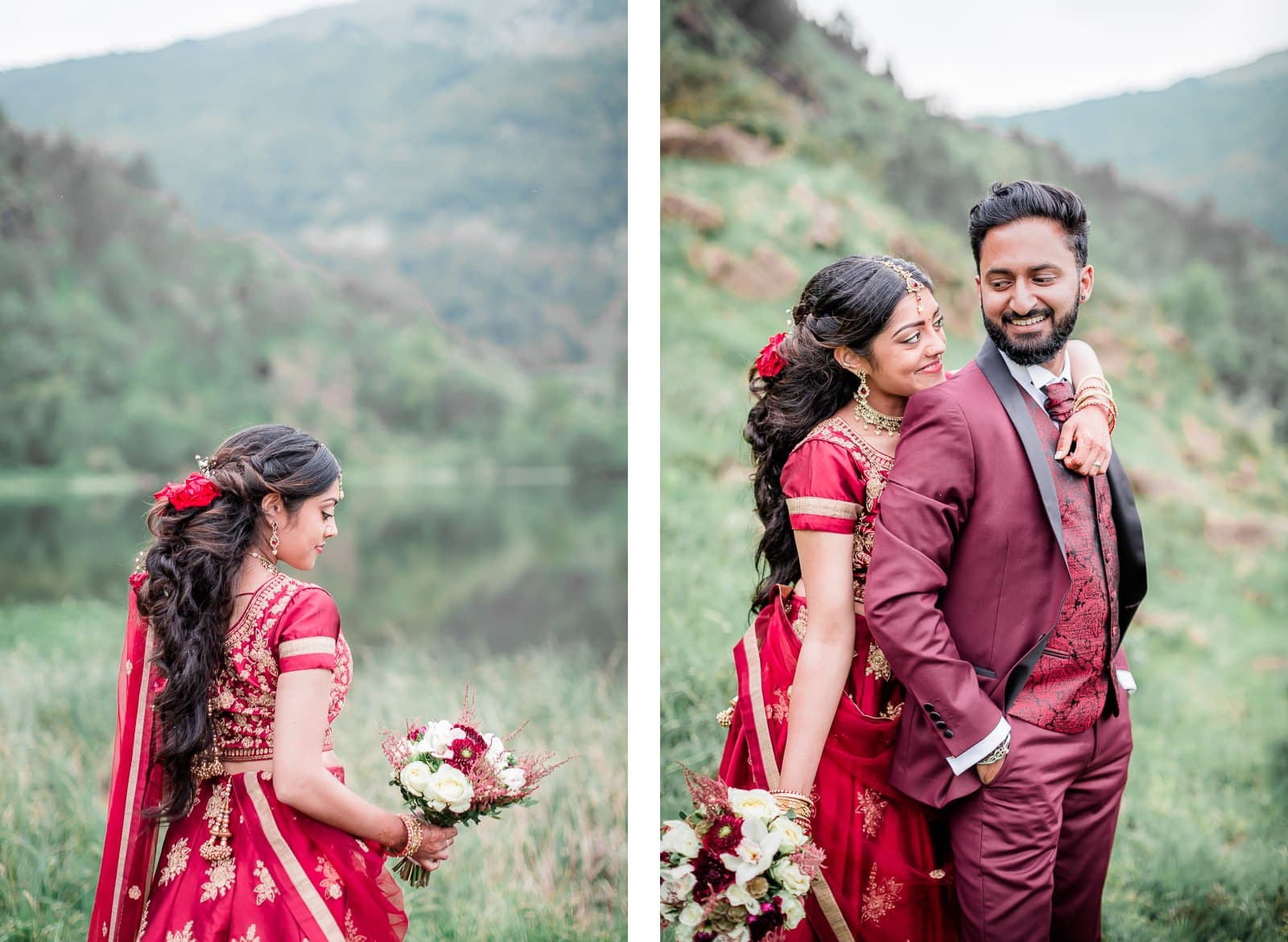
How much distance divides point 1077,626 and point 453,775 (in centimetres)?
134

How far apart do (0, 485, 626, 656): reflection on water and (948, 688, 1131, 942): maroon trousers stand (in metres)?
3.91

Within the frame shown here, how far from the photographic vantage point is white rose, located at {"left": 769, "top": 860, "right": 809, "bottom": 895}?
2068 millimetres

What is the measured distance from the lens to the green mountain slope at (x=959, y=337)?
491cm

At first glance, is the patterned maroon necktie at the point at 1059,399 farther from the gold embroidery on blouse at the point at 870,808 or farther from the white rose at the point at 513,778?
the white rose at the point at 513,778

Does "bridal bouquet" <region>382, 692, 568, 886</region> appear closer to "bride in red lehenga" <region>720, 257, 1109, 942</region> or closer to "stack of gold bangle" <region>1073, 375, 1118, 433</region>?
"bride in red lehenga" <region>720, 257, 1109, 942</region>

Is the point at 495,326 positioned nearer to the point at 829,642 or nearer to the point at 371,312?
the point at 371,312

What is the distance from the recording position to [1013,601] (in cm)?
210

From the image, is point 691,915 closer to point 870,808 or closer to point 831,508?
point 870,808

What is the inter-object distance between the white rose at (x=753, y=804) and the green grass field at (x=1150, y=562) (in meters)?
1.82

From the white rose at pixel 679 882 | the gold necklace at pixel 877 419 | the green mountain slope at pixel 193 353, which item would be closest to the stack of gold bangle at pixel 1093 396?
the gold necklace at pixel 877 419

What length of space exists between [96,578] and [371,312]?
227 cm

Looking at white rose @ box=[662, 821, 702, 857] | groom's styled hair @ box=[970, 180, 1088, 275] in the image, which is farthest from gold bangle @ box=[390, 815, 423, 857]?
groom's styled hair @ box=[970, 180, 1088, 275]

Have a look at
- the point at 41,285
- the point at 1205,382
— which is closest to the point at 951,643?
the point at 1205,382

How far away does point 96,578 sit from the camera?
595cm
